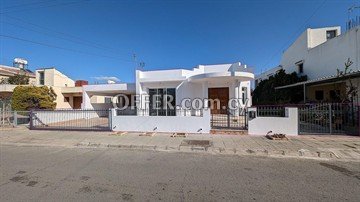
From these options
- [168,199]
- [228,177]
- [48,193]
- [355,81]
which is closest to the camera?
[168,199]

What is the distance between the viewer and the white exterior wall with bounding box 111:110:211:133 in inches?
406

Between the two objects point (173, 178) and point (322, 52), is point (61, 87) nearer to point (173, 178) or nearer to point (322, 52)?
point (173, 178)

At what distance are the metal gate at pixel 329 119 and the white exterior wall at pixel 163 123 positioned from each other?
4536 millimetres

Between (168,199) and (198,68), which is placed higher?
(198,68)

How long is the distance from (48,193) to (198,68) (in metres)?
15.8

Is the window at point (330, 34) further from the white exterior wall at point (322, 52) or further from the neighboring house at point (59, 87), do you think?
the neighboring house at point (59, 87)

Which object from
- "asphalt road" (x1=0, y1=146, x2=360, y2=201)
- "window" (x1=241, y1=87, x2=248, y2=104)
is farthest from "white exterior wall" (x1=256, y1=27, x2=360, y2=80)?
"asphalt road" (x1=0, y1=146, x2=360, y2=201)

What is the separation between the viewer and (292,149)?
23.2 ft

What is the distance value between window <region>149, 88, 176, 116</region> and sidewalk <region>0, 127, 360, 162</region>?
21.3ft

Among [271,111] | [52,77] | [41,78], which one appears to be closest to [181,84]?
[271,111]

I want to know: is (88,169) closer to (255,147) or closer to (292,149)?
(255,147)

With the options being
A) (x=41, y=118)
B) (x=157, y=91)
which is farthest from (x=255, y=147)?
(x=41, y=118)

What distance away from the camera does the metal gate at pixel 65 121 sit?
39.2 ft

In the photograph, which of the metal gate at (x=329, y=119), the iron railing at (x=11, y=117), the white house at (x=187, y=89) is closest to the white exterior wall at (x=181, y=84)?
the white house at (x=187, y=89)
